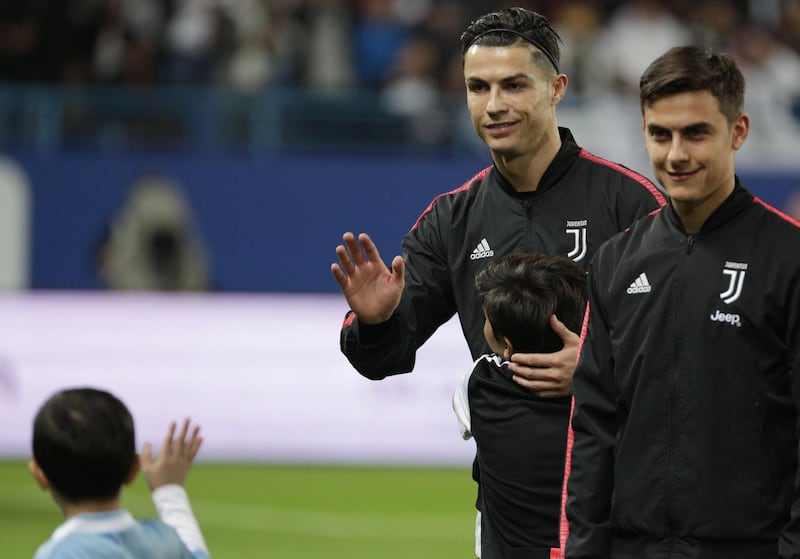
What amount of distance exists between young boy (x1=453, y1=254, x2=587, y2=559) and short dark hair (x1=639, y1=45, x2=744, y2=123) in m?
0.73

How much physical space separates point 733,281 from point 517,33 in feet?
4.60

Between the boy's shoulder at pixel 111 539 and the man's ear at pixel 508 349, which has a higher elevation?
the man's ear at pixel 508 349

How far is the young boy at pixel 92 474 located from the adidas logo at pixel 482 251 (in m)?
1.56

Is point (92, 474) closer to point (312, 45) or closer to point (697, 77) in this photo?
point (697, 77)

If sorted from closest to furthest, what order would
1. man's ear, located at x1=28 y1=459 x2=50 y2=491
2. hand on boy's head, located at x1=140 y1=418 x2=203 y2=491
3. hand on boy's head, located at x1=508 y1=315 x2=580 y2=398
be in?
man's ear, located at x1=28 y1=459 x2=50 y2=491 < hand on boy's head, located at x1=140 y1=418 x2=203 y2=491 < hand on boy's head, located at x1=508 y1=315 x2=580 y2=398

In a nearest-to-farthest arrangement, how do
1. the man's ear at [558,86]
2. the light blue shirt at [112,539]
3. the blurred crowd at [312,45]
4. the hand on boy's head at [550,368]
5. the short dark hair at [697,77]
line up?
the light blue shirt at [112,539] < the short dark hair at [697,77] < the hand on boy's head at [550,368] < the man's ear at [558,86] < the blurred crowd at [312,45]

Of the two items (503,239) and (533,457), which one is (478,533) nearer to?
(533,457)

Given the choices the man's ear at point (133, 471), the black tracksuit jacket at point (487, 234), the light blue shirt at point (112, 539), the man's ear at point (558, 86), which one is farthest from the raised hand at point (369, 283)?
the light blue shirt at point (112, 539)

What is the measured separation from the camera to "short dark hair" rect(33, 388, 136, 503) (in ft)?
12.4

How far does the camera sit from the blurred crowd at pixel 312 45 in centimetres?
1529

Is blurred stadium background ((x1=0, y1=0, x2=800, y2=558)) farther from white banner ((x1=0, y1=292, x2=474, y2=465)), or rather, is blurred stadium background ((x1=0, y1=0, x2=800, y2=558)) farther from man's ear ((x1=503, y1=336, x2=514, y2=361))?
man's ear ((x1=503, y1=336, x2=514, y2=361))

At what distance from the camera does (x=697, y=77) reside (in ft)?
13.1

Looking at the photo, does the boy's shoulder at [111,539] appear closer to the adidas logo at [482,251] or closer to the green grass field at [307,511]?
the adidas logo at [482,251]

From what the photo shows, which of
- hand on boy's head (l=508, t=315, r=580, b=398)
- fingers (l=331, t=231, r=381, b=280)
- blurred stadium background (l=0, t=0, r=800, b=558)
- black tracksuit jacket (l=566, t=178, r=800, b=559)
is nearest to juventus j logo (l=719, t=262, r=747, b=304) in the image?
black tracksuit jacket (l=566, t=178, r=800, b=559)
